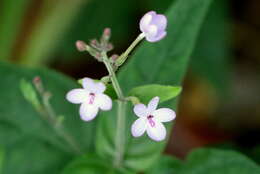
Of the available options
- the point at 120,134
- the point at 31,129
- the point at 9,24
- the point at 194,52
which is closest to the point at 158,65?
the point at 120,134

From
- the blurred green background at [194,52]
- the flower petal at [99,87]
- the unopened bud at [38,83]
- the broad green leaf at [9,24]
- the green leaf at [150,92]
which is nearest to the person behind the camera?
the flower petal at [99,87]

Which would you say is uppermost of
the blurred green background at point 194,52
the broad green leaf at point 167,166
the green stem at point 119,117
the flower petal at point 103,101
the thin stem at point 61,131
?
the blurred green background at point 194,52

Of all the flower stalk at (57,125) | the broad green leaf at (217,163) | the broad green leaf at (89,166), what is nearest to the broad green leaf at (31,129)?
the flower stalk at (57,125)

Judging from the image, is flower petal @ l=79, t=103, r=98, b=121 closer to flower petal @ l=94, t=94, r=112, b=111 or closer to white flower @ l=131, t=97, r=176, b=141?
flower petal @ l=94, t=94, r=112, b=111

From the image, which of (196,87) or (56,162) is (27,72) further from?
(196,87)

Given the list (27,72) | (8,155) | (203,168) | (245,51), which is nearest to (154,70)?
(203,168)

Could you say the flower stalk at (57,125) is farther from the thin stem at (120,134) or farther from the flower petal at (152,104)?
the flower petal at (152,104)
